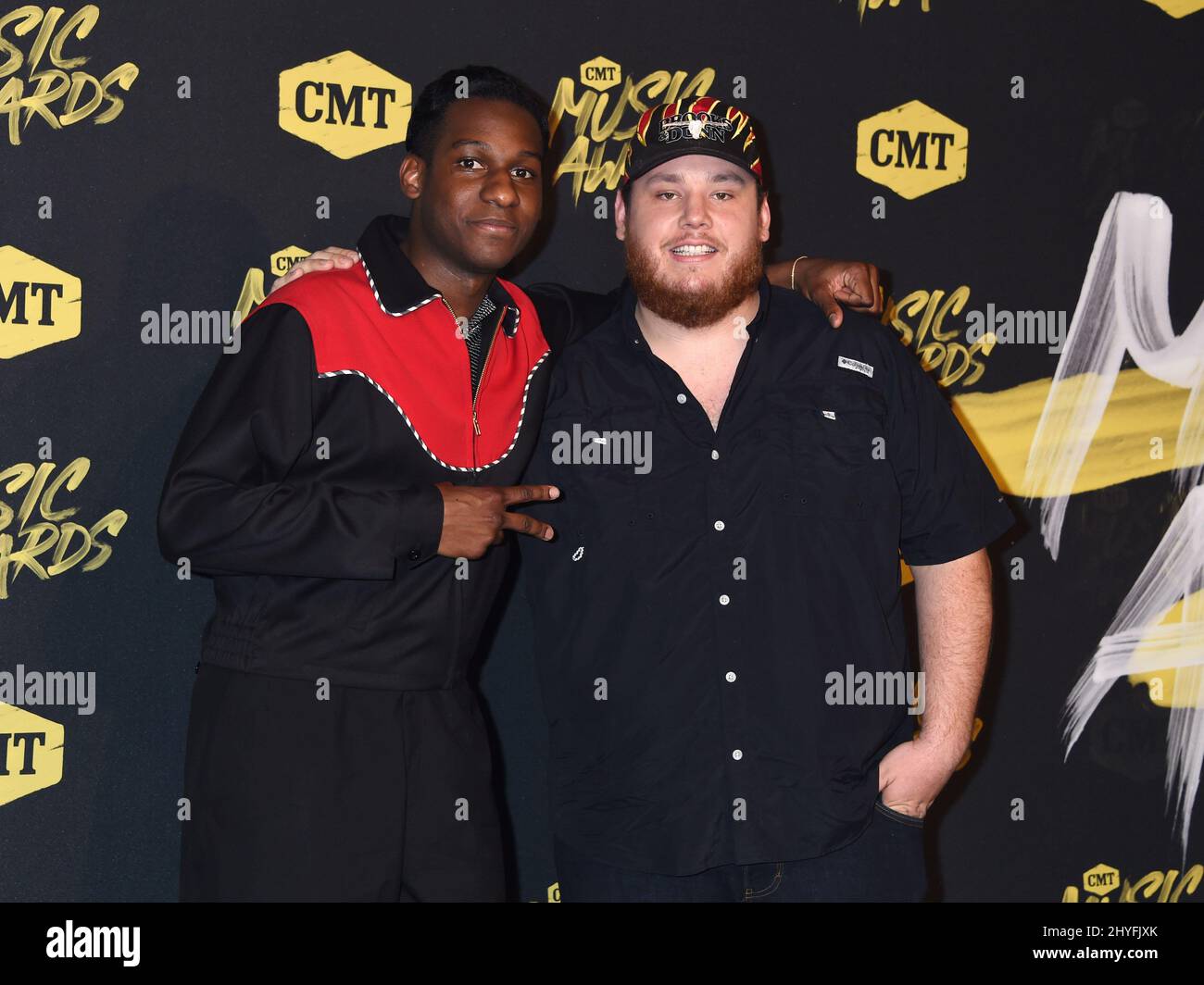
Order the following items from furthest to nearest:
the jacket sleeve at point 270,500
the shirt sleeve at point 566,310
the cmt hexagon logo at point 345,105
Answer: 1. the cmt hexagon logo at point 345,105
2. the shirt sleeve at point 566,310
3. the jacket sleeve at point 270,500

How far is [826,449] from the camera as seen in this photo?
6.95 ft

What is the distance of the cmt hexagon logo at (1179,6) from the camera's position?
3.06m

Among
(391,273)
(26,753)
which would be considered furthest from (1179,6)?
(26,753)

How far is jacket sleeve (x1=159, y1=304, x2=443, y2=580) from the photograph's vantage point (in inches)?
75.6

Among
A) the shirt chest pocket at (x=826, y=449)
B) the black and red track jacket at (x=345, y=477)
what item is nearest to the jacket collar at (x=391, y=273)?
the black and red track jacket at (x=345, y=477)

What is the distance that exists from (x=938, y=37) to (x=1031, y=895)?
2.01m

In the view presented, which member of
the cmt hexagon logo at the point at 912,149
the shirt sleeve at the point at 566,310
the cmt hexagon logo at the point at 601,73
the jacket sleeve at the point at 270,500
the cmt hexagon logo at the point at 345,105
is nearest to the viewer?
the jacket sleeve at the point at 270,500

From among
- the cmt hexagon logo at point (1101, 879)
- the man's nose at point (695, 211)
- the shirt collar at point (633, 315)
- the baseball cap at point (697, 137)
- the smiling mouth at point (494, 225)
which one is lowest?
the cmt hexagon logo at point (1101, 879)

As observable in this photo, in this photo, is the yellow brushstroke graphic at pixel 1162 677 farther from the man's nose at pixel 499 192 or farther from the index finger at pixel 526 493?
the man's nose at pixel 499 192

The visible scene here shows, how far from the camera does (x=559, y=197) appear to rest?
276 centimetres

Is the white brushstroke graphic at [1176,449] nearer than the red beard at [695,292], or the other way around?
the red beard at [695,292]

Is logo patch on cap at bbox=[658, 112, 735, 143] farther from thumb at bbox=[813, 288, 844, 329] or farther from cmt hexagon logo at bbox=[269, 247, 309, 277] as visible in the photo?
cmt hexagon logo at bbox=[269, 247, 309, 277]

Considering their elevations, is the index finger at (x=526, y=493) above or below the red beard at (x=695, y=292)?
below
